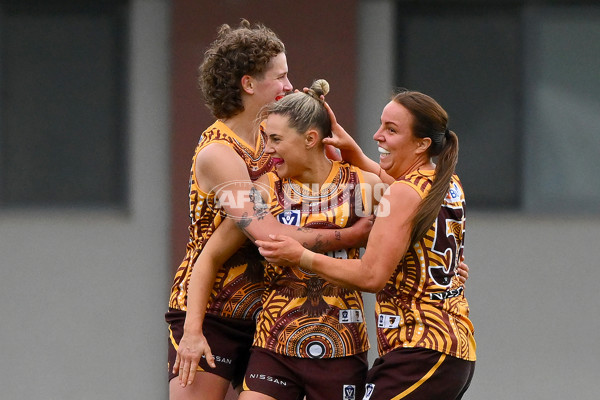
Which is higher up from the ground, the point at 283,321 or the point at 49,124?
the point at 49,124

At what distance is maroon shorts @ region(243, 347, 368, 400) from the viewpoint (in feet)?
9.77

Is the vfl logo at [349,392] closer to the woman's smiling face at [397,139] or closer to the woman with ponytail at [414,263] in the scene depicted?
the woman with ponytail at [414,263]

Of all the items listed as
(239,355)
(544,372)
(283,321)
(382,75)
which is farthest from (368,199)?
(544,372)

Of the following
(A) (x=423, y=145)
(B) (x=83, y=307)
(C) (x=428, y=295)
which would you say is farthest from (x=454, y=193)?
(B) (x=83, y=307)

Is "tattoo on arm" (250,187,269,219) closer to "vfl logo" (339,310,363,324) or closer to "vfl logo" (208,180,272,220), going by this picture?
"vfl logo" (208,180,272,220)

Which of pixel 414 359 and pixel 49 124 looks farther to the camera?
pixel 49 124

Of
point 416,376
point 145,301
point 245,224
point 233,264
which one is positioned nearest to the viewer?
point 416,376

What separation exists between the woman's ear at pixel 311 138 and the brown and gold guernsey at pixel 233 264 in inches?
Result: 10.6

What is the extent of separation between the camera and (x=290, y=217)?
3.01 m

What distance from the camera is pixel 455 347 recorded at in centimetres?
286

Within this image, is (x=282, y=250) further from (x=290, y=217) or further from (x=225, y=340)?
(x=225, y=340)

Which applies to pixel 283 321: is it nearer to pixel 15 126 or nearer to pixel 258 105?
pixel 258 105

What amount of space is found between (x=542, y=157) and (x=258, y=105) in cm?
321

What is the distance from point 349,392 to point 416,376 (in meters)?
0.25
